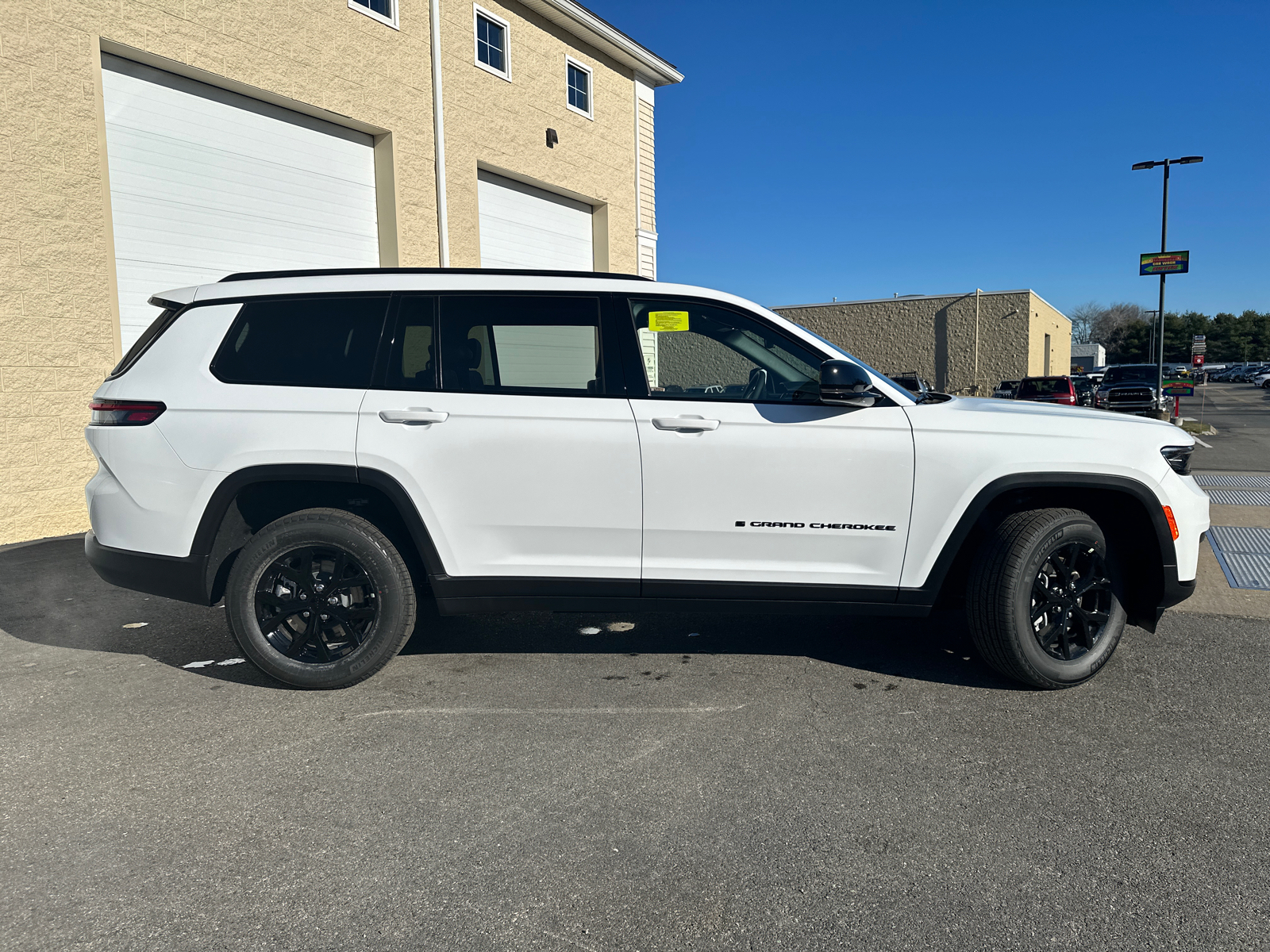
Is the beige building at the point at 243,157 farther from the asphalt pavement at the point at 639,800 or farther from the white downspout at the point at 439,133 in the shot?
the asphalt pavement at the point at 639,800

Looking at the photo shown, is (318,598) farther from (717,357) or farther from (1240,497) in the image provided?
(1240,497)

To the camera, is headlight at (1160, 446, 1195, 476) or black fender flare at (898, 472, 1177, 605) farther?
headlight at (1160, 446, 1195, 476)

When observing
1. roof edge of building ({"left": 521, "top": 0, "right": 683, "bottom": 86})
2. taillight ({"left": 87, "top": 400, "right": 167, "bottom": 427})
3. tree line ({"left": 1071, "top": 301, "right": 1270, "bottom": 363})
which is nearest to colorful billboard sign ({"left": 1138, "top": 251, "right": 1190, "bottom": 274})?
roof edge of building ({"left": 521, "top": 0, "right": 683, "bottom": 86})

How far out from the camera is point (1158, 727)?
355 cm

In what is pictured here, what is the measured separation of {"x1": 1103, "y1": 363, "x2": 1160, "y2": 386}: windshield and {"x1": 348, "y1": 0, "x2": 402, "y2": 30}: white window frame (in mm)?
26719

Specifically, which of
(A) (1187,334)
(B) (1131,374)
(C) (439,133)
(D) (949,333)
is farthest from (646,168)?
(A) (1187,334)

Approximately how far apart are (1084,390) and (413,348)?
43146 millimetres

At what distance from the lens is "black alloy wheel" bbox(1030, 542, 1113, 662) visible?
387 centimetres

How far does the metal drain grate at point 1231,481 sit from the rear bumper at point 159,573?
11.3 m

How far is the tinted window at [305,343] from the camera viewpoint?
12.9 feet

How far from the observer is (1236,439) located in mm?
19891

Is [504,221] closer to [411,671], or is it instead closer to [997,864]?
[411,671]

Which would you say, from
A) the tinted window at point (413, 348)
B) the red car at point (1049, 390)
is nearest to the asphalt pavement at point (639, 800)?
the tinted window at point (413, 348)

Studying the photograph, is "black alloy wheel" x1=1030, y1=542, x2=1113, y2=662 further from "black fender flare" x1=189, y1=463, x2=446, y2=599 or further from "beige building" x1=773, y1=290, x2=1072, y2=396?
"beige building" x1=773, y1=290, x2=1072, y2=396
